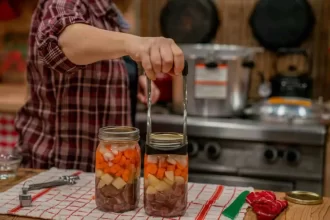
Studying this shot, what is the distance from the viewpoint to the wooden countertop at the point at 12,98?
2305mm

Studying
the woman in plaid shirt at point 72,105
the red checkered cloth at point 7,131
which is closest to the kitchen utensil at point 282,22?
the woman in plaid shirt at point 72,105

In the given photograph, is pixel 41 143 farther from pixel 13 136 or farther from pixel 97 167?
pixel 13 136

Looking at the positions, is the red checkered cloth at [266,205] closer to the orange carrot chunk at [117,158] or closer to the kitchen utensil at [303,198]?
the kitchen utensil at [303,198]

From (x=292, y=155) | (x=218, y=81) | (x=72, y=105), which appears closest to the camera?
(x=72, y=105)

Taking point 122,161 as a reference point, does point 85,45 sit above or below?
above

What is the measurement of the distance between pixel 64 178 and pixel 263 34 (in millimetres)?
1473

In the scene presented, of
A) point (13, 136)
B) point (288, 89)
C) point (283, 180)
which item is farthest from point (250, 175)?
point (13, 136)

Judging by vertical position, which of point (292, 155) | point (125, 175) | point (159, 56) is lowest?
point (292, 155)

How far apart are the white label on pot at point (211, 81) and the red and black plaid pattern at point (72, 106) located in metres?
0.65

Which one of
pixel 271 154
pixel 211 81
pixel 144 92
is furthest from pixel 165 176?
pixel 211 81

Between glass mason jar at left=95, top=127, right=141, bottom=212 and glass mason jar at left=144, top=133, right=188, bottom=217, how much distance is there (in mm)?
38

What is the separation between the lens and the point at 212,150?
2.06 meters

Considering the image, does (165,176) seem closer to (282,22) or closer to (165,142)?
(165,142)

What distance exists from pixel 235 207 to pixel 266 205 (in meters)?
0.06
